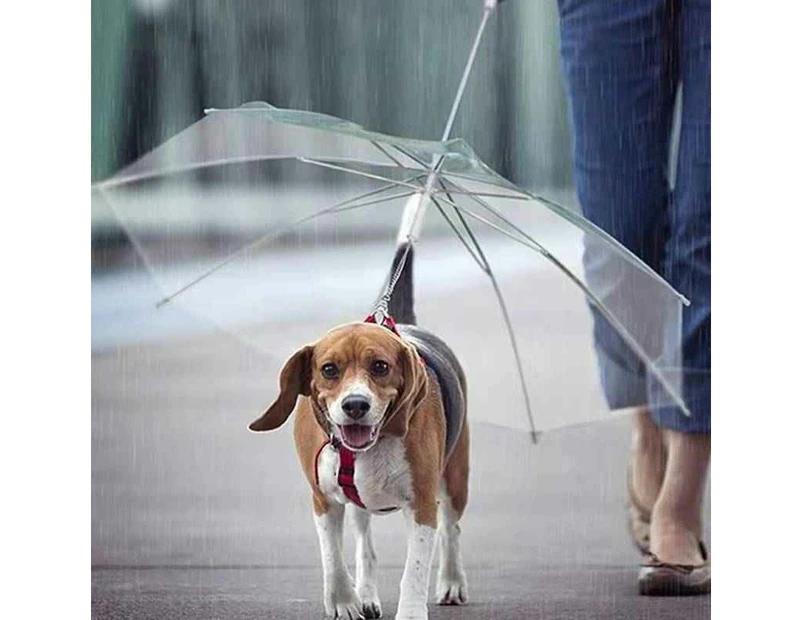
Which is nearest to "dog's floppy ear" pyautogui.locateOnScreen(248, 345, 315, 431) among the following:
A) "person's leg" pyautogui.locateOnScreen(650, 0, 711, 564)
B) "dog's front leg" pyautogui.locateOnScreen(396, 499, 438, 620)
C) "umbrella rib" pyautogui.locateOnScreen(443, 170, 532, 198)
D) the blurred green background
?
"dog's front leg" pyautogui.locateOnScreen(396, 499, 438, 620)

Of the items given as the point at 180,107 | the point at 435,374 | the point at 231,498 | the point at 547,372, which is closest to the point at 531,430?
the point at 547,372

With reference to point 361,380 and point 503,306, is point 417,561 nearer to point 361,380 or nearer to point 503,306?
point 361,380

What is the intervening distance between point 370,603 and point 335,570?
0.23 feet

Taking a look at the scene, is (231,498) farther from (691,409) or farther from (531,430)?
(691,409)

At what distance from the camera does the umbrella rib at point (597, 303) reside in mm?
2354

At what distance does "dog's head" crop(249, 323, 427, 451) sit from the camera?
6.95 ft

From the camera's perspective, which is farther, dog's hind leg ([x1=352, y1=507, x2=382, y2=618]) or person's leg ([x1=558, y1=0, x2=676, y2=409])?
person's leg ([x1=558, y1=0, x2=676, y2=409])

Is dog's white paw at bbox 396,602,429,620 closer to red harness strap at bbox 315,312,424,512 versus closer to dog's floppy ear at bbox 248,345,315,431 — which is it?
red harness strap at bbox 315,312,424,512

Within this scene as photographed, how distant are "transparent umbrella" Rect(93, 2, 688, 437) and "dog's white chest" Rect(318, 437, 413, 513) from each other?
24 cm

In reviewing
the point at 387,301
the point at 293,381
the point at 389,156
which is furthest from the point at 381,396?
the point at 389,156

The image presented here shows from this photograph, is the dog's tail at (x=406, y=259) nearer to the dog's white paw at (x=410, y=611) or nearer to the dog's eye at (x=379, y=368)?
the dog's eye at (x=379, y=368)

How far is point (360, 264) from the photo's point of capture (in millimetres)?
2396

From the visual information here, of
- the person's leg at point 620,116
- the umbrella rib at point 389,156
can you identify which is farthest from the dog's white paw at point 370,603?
the umbrella rib at point 389,156
